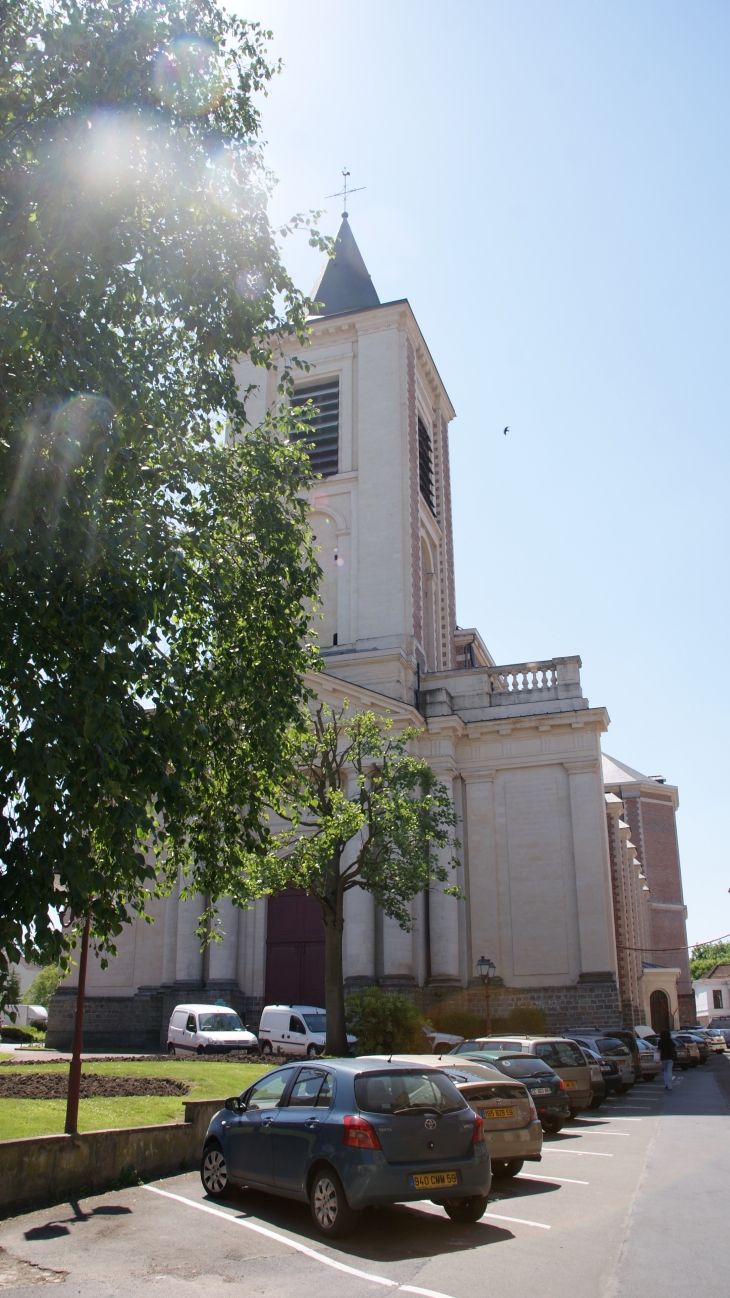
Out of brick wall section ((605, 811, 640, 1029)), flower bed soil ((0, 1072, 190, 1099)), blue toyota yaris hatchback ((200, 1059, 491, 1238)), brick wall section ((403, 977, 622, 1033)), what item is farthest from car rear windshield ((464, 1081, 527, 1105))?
brick wall section ((605, 811, 640, 1029))

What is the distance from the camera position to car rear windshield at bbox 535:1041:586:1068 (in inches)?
609

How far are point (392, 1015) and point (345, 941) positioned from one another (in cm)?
580

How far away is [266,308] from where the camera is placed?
11156 millimetres

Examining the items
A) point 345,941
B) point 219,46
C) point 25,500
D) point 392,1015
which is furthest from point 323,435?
point 25,500

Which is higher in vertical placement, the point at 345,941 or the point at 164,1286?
the point at 345,941

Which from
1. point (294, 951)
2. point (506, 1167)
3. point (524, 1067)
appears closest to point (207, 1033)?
point (294, 951)

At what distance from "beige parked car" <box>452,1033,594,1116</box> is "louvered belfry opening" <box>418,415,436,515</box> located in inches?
1044

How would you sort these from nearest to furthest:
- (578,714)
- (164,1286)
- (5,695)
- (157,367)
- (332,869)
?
1. (164,1286)
2. (5,695)
3. (157,367)
4. (332,869)
5. (578,714)

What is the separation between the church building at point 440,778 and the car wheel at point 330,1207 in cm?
1962

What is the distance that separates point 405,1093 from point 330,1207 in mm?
1030

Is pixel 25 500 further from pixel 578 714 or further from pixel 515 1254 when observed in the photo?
pixel 578 714

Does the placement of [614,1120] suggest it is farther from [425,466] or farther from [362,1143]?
[425,466]

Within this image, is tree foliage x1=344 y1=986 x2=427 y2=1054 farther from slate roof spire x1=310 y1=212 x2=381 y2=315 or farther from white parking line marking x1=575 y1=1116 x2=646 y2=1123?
slate roof spire x1=310 y1=212 x2=381 y2=315

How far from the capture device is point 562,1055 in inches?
625
